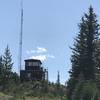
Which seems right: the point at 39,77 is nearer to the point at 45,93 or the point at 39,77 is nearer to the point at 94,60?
the point at 45,93

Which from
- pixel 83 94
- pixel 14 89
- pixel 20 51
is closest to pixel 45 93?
pixel 14 89

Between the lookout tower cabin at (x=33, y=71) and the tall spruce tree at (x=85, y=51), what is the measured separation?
31.3 metres

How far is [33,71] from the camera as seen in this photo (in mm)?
80125

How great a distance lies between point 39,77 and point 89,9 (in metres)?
34.1

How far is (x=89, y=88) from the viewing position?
3020cm

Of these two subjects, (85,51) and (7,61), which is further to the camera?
(7,61)

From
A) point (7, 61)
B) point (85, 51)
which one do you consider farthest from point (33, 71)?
point (85, 51)

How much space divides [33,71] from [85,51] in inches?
1402

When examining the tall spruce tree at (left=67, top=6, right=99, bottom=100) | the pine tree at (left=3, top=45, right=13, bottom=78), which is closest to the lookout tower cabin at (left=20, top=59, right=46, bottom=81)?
the pine tree at (left=3, top=45, right=13, bottom=78)

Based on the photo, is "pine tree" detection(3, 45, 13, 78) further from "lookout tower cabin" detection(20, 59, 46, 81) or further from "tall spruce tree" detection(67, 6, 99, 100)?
"tall spruce tree" detection(67, 6, 99, 100)

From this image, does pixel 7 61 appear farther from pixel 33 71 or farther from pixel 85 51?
pixel 85 51

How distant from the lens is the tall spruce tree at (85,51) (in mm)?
43312

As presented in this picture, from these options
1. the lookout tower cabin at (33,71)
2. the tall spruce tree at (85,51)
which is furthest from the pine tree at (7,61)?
the tall spruce tree at (85,51)

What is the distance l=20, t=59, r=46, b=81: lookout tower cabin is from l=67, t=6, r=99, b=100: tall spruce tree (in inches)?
1233
